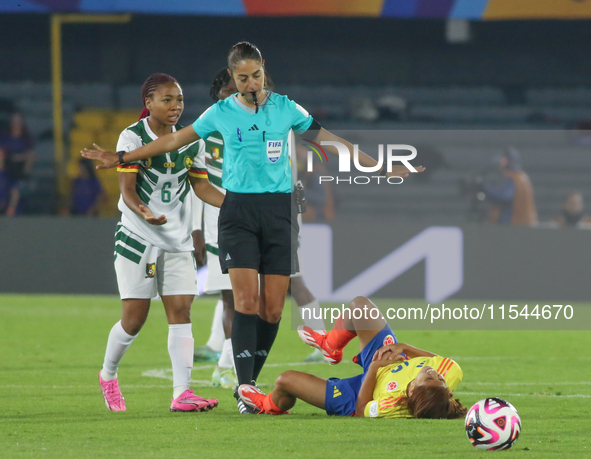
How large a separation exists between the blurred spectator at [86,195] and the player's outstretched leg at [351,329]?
8949 mm

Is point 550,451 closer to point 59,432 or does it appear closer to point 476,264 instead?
point 59,432

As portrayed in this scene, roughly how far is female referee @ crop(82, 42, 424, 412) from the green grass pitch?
712 mm

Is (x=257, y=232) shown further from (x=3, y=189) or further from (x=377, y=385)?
(x=3, y=189)

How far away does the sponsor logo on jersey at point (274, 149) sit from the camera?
5188mm

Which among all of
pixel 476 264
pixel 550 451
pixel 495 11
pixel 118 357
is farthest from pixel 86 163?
pixel 550 451

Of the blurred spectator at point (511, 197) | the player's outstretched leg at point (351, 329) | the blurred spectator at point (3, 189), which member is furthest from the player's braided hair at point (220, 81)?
the blurred spectator at point (3, 189)

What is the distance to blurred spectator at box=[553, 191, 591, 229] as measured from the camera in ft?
45.8

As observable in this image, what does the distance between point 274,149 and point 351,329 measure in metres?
1.10

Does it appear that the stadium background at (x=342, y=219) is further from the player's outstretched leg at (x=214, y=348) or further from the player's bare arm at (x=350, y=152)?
the player's bare arm at (x=350, y=152)

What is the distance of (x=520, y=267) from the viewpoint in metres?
12.8

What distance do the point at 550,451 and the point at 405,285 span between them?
8.67m

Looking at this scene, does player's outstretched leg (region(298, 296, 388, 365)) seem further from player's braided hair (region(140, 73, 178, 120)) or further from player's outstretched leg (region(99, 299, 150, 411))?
player's braided hair (region(140, 73, 178, 120))

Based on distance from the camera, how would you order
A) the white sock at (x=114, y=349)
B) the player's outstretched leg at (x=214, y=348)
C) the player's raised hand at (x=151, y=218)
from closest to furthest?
1. the player's raised hand at (x=151, y=218)
2. the white sock at (x=114, y=349)
3. the player's outstretched leg at (x=214, y=348)

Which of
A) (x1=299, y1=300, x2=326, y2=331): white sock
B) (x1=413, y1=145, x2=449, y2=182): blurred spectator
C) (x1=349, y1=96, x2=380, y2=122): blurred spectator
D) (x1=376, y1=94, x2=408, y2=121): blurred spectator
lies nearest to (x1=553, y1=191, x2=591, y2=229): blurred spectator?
(x1=413, y1=145, x2=449, y2=182): blurred spectator
